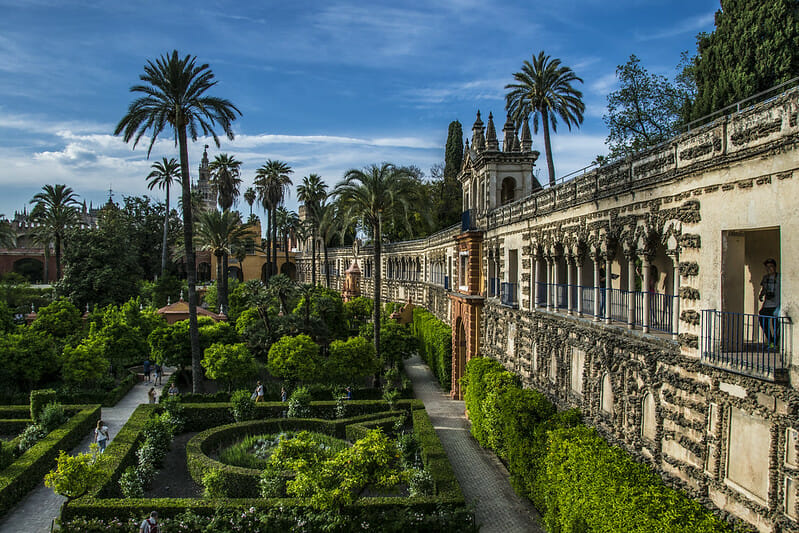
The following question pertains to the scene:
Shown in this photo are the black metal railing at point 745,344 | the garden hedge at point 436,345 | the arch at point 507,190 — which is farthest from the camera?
the garden hedge at point 436,345

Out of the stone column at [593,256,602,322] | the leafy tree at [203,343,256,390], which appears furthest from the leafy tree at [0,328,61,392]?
the stone column at [593,256,602,322]

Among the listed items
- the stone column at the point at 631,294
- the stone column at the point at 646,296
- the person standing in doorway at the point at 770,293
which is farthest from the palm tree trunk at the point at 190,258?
the person standing in doorway at the point at 770,293

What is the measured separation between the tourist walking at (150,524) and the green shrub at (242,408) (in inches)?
418

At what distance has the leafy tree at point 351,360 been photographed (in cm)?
2895

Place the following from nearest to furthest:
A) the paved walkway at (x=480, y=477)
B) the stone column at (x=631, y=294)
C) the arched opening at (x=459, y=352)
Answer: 1. the stone column at (x=631, y=294)
2. the paved walkway at (x=480, y=477)
3. the arched opening at (x=459, y=352)

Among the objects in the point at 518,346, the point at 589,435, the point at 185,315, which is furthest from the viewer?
the point at 185,315

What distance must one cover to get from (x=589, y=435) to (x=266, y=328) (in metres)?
24.6

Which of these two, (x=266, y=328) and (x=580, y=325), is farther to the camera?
(x=266, y=328)

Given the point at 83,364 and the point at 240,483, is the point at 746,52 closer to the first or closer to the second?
the point at 240,483

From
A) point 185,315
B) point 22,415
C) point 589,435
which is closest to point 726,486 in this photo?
point 589,435

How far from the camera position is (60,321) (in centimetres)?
3925

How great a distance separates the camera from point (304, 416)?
24.8 m

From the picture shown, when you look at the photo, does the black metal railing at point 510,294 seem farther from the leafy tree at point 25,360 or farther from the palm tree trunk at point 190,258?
the leafy tree at point 25,360

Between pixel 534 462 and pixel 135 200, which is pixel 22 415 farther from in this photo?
pixel 135 200
